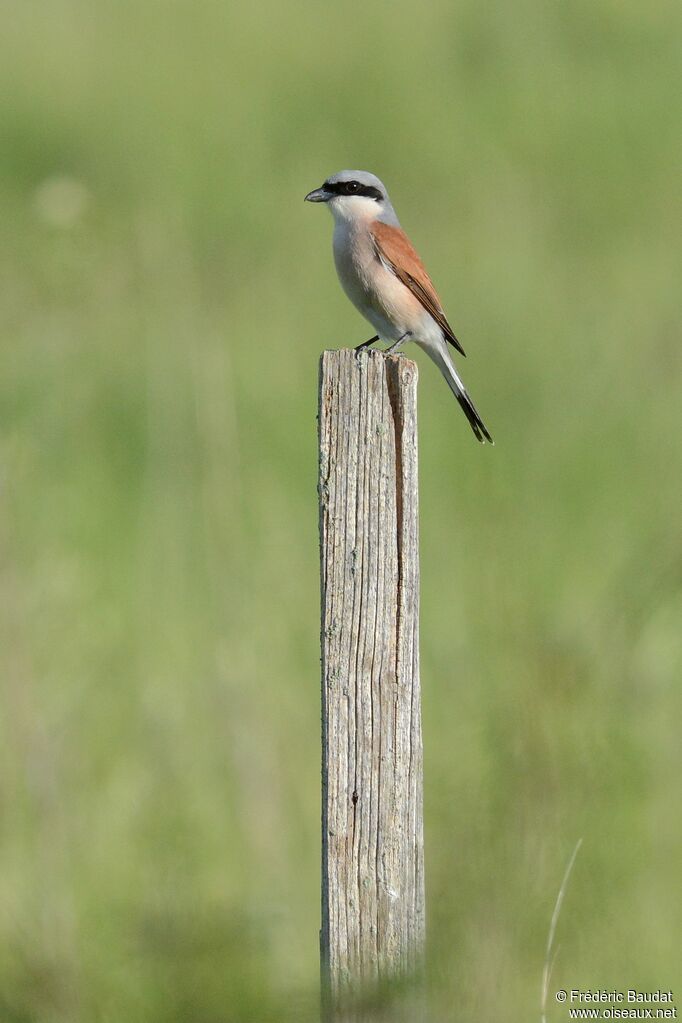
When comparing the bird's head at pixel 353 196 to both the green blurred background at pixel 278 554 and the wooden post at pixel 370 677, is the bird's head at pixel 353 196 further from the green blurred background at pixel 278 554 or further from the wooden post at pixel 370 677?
the wooden post at pixel 370 677

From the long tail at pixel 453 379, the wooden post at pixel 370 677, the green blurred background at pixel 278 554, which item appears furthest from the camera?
the long tail at pixel 453 379

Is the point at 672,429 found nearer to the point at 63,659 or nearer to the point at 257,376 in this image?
the point at 257,376

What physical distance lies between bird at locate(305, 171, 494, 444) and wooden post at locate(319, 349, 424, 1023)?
2.08m

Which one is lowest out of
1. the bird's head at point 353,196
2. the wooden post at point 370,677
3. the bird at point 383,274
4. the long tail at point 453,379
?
the wooden post at point 370,677

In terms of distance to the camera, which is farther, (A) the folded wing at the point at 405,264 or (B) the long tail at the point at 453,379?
(B) the long tail at the point at 453,379

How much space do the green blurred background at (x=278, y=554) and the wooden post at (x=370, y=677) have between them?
0.16m

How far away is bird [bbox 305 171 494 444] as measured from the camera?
4555 mm

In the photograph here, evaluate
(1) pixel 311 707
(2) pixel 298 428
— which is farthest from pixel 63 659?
(2) pixel 298 428

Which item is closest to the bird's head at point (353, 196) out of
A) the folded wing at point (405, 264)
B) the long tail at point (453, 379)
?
the folded wing at point (405, 264)

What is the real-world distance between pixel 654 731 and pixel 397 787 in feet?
7.60

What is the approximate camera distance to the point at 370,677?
2.38 m

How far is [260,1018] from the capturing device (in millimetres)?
2576

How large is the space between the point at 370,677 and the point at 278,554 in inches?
128

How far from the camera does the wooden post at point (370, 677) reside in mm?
2361
